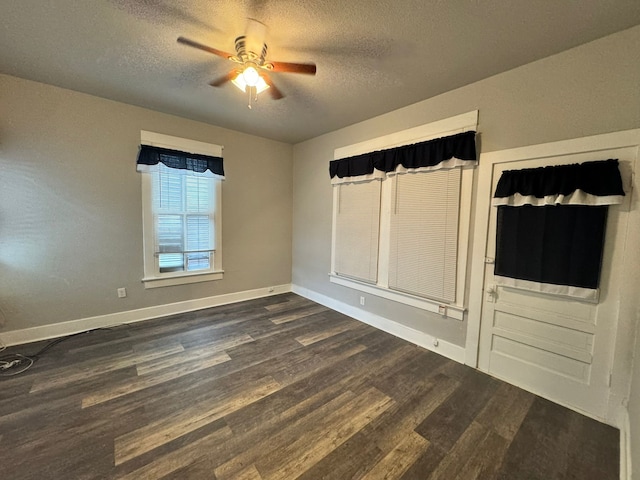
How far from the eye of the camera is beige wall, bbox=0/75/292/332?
8.64 feet

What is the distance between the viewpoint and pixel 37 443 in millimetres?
1559

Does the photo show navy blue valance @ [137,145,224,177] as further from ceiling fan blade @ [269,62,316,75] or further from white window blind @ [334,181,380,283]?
ceiling fan blade @ [269,62,316,75]

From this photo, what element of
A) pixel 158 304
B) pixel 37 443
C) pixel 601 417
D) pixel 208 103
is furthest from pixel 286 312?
pixel 601 417

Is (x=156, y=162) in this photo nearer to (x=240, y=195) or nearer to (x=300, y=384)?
(x=240, y=195)

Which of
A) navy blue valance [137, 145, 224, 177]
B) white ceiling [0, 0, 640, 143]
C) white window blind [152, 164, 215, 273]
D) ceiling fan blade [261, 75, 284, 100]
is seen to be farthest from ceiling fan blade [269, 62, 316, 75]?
white window blind [152, 164, 215, 273]

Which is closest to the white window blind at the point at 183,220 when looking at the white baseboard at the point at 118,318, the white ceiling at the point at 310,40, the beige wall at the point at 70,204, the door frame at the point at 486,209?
the beige wall at the point at 70,204

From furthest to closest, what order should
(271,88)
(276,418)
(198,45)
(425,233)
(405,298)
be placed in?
(405,298) < (425,233) < (271,88) < (276,418) < (198,45)

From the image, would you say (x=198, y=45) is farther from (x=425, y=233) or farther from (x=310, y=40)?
(x=425, y=233)

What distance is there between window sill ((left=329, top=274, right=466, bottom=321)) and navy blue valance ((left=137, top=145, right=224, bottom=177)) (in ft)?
7.82

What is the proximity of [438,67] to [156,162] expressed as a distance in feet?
10.8

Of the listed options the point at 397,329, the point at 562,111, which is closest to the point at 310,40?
the point at 562,111

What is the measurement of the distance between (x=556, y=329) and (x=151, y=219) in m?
4.39

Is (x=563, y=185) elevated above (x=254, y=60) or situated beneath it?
situated beneath

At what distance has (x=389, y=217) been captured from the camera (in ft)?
10.5
